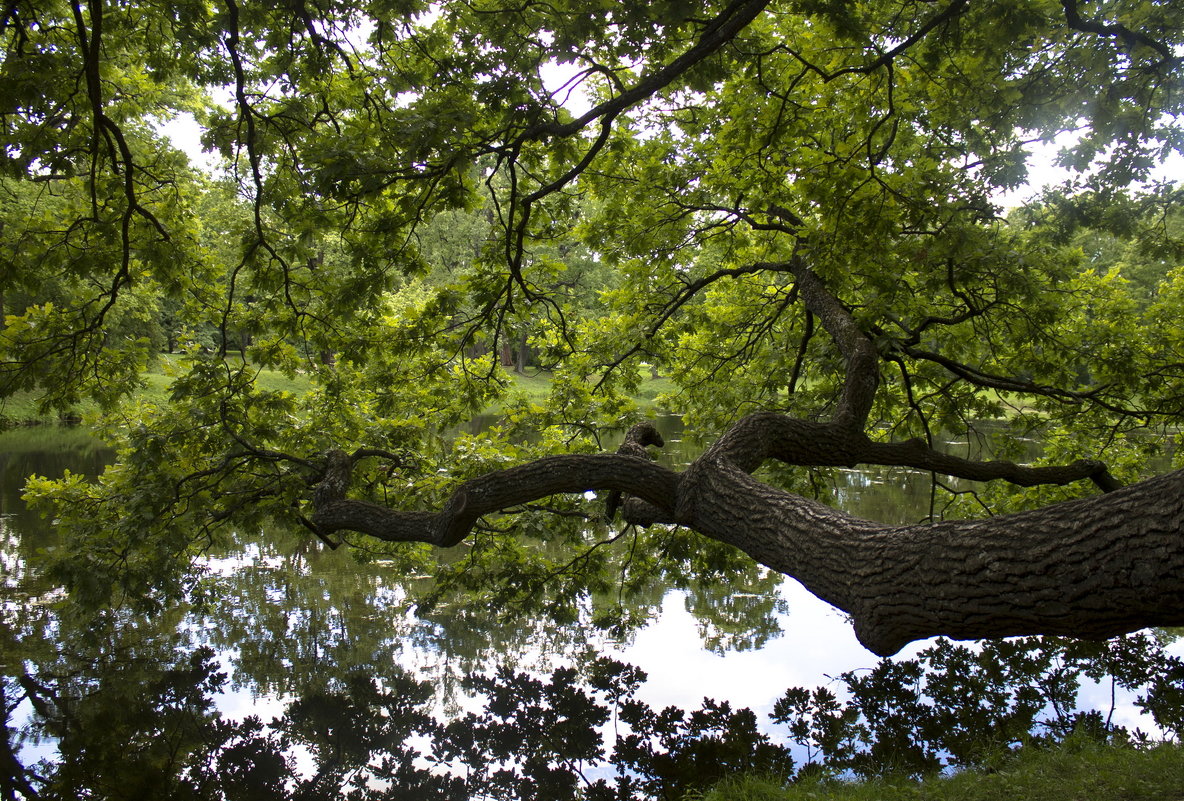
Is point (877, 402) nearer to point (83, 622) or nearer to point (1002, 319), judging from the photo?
point (1002, 319)

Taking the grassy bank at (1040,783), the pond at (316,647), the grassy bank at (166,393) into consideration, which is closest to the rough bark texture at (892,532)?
the grassy bank at (1040,783)

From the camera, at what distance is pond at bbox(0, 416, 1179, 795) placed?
7.53 meters

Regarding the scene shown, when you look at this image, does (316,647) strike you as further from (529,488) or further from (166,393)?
(166,393)

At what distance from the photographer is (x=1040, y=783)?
4773 mm

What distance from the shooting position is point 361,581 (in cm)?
1141

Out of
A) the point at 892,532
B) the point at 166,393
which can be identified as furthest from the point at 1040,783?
the point at 166,393

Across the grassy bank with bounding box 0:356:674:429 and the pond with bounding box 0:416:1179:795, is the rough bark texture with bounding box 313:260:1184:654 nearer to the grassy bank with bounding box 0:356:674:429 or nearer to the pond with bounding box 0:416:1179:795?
the pond with bounding box 0:416:1179:795

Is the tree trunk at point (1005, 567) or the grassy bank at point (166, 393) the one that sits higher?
the grassy bank at point (166, 393)

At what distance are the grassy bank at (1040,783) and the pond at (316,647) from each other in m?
1.71

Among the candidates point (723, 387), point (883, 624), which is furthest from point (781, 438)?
point (723, 387)

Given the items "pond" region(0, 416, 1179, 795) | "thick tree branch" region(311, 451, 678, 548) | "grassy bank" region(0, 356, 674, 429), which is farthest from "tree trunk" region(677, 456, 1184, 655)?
"grassy bank" region(0, 356, 674, 429)

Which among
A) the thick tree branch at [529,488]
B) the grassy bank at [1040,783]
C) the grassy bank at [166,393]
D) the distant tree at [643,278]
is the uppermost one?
the grassy bank at [166,393]

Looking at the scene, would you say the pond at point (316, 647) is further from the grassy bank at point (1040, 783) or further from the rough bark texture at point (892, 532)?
the rough bark texture at point (892, 532)

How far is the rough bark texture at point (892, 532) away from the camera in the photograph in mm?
2092
